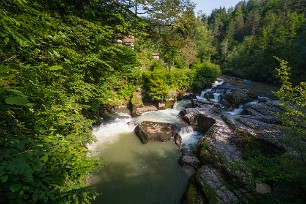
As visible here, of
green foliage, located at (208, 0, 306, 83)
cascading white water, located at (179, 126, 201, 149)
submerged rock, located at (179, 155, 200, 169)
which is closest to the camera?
submerged rock, located at (179, 155, 200, 169)

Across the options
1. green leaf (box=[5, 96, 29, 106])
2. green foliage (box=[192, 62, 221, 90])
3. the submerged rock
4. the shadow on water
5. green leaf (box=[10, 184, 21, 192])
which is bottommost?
the shadow on water

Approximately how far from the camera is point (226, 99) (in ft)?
63.5

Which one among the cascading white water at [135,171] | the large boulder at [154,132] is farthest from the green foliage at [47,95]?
the large boulder at [154,132]

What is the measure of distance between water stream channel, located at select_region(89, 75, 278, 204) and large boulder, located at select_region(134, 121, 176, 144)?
0.33 meters

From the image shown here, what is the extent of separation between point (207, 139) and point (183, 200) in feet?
12.1

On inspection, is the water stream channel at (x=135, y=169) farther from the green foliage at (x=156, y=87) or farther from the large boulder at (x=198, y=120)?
the green foliage at (x=156, y=87)

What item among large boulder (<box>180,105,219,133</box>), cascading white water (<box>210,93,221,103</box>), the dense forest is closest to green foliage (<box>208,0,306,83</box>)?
cascading white water (<box>210,93,221,103</box>)

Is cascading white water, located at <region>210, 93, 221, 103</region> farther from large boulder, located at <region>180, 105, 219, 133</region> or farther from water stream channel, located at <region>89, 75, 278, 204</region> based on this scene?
water stream channel, located at <region>89, 75, 278, 204</region>

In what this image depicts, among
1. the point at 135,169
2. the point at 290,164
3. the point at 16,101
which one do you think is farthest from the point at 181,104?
the point at 16,101

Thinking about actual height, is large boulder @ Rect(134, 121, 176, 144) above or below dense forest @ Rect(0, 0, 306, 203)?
below

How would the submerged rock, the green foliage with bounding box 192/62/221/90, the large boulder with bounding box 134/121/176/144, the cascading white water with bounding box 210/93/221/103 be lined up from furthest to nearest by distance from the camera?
1. the green foliage with bounding box 192/62/221/90
2. the cascading white water with bounding box 210/93/221/103
3. the large boulder with bounding box 134/121/176/144
4. the submerged rock

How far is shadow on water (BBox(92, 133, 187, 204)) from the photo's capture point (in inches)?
306

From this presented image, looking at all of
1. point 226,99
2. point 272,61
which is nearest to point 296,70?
point 272,61

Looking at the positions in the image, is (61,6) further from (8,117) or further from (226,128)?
(226,128)
